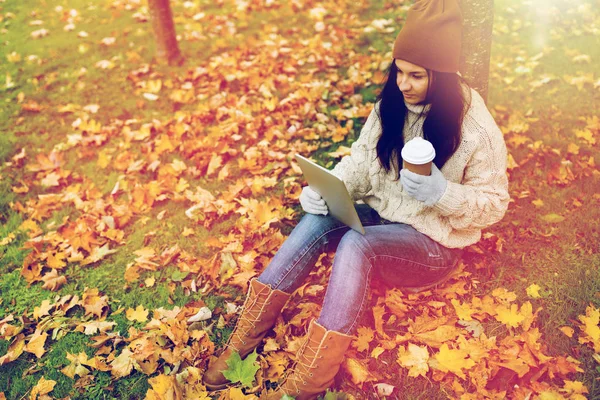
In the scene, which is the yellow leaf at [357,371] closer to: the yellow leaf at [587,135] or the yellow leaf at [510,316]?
the yellow leaf at [510,316]

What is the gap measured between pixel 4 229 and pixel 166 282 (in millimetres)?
1520

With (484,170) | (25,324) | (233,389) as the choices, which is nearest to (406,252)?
(484,170)

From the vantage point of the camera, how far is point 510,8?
5496 mm

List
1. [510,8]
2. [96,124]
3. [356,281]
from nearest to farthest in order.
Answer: [356,281] → [96,124] → [510,8]

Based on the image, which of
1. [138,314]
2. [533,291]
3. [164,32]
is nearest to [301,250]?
[138,314]

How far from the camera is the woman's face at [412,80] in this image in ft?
6.70

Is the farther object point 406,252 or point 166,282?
point 166,282

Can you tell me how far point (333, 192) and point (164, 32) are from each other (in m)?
3.69

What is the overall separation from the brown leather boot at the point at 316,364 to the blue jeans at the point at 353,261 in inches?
1.9

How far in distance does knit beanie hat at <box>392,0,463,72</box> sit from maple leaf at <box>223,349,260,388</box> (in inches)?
63.9

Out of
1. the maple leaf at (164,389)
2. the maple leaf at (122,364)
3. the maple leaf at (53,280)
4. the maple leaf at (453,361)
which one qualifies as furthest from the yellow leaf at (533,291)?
the maple leaf at (53,280)

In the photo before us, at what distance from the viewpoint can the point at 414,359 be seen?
2.30 m

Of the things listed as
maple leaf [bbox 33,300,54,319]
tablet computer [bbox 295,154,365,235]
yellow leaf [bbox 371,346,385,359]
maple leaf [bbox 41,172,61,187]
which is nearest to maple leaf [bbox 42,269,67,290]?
maple leaf [bbox 33,300,54,319]

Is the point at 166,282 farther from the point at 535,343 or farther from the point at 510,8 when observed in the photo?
the point at 510,8
